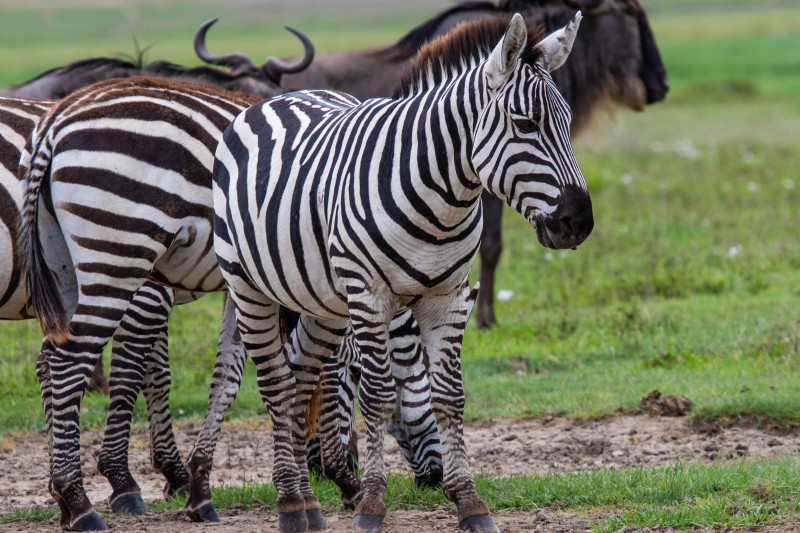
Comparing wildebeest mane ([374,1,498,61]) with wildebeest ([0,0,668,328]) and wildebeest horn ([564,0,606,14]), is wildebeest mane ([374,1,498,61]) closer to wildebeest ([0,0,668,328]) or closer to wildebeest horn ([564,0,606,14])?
wildebeest ([0,0,668,328])

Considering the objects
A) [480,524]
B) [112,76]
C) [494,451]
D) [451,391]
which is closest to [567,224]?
[451,391]

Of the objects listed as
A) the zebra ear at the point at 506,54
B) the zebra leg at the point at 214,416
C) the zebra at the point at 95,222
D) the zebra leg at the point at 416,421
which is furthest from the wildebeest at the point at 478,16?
the zebra ear at the point at 506,54

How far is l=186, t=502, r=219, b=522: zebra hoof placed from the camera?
550cm

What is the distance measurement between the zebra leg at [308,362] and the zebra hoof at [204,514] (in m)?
0.51

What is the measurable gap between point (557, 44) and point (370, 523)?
2.18 m

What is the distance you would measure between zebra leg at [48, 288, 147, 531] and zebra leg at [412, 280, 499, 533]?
1630 millimetres

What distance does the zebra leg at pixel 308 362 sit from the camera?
5498 mm

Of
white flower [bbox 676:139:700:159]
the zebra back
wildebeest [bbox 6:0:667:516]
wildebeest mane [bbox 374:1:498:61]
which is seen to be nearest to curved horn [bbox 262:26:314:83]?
wildebeest [bbox 6:0:667:516]

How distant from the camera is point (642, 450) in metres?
6.41

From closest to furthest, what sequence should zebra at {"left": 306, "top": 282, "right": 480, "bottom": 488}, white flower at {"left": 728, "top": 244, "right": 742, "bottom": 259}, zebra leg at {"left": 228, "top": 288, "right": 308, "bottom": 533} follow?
1. zebra leg at {"left": 228, "top": 288, "right": 308, "bottom": 533}
2. zebra at {"left": 306, "top": 282, "right": 480, "bottom": 488}
3. white flower at {"left": 728, "top": 244, "right": 742, "bottom": 259}

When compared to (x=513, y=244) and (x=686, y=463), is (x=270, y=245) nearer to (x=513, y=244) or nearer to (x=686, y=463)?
(x=686, y=463)

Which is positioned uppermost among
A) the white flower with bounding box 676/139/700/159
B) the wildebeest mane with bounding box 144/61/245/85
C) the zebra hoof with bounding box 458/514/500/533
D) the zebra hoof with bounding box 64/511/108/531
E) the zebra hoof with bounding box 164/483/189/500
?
the wildebeest mane with bounding box 144/61/245/85

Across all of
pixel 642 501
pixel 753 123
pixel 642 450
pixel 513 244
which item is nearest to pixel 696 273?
pixel 513 244

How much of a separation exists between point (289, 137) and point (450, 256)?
114cm
